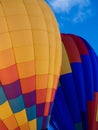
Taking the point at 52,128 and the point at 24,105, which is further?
the point at 52,128

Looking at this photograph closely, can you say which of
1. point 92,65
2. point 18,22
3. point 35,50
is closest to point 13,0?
point 18,22

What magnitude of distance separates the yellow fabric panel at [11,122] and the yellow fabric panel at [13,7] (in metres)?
2.65

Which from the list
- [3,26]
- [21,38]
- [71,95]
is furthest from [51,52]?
[71,95]

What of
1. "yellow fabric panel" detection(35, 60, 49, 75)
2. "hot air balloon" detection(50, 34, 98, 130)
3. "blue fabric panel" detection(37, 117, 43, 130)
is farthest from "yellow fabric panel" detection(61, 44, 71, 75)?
"blue fabric panel" detection(37, 117, 43, 130)

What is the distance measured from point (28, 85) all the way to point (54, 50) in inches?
51.2

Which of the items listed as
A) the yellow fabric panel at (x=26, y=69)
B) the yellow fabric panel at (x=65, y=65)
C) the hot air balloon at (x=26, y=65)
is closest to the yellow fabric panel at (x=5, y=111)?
the hot air balloon at (x=26, y=65)

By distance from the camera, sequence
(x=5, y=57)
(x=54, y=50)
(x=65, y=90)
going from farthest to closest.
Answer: (x=65, y=90) < (x=54, y=50) < (x=5, y=57)

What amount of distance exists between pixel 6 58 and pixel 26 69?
2.02ft

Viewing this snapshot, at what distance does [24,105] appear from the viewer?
12.2 metres

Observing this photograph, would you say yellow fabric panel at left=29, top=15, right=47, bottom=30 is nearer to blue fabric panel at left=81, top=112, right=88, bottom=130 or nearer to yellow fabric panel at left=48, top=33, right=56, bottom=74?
yellow fabric panel at left=48, top=33, right=56, bottom=74

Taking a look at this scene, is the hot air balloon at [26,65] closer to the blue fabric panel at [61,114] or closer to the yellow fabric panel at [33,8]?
the yellow fabric panel at [33,8]

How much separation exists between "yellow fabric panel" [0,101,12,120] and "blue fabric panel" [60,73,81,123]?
319 cm

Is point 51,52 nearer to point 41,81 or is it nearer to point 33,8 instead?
point 41,81

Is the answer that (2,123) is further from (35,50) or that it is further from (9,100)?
(35,50)
